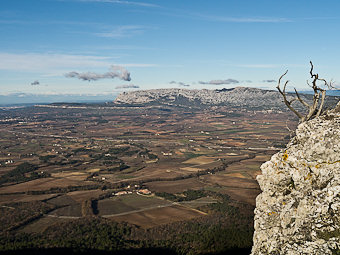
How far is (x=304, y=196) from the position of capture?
14.5 meters

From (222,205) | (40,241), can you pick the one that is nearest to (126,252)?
(40,241)

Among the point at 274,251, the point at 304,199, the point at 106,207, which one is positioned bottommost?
the point at 106,207

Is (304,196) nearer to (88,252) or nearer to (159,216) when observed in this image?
(88,252)

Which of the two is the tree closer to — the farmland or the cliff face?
the cliff face

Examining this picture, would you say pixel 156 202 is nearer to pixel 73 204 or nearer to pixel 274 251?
pixel 73 204

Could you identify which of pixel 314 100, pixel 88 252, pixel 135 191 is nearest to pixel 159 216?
pixel 135 191

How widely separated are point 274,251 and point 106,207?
3734 inches

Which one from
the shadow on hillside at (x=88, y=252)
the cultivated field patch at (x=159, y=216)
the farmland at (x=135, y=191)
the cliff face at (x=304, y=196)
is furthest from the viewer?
the farmland at (x=135, y=191)

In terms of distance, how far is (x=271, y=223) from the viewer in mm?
15688

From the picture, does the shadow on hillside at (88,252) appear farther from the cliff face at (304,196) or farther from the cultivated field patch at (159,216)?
the cliff face at (304,196)

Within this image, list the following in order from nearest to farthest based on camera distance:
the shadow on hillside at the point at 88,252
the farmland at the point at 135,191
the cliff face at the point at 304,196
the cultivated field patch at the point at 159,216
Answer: the cliff face at the point at 304,196, the shadow on hillside at the point at 88,252, the cultivated field patch at the point at 159,216, the farmland at the point at 135,191

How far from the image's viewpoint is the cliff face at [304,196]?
42.0 feet

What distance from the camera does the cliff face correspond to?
12805mm

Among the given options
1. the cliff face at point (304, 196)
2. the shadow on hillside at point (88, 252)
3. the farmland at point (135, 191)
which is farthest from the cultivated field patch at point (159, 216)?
the cliff face at point (304, 196)
